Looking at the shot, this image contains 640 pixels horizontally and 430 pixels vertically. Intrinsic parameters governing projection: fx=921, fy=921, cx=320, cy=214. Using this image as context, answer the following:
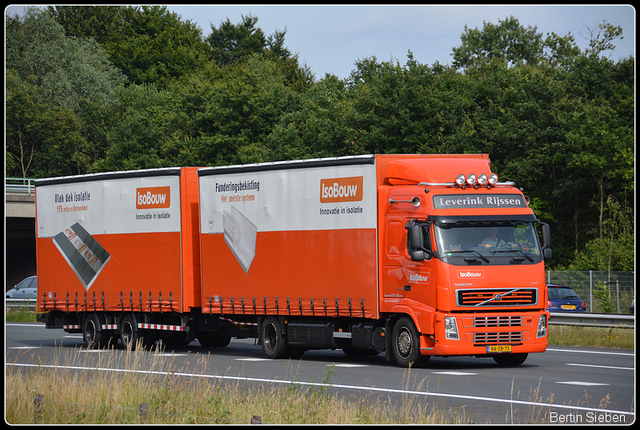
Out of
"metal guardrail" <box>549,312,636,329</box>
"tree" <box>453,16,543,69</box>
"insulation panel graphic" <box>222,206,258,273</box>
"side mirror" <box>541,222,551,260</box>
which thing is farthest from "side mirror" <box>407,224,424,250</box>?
"tree" <box>453,16,543,69</box>

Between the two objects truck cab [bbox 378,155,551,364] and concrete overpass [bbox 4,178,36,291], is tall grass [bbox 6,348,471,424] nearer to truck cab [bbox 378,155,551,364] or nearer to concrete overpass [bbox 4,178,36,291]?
truck cab [bbox 378,155,551,364]

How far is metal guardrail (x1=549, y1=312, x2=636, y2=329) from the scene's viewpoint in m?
22.1

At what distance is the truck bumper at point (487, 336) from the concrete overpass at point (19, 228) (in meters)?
32.9

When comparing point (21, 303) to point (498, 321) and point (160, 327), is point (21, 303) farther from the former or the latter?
point (498, 321)

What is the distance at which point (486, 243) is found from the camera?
1563 cm

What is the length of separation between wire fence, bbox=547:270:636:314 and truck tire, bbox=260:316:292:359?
55.8 feet

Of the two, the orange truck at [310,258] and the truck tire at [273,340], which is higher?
the orange truck at [310,258]

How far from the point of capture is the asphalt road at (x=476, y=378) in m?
10.7

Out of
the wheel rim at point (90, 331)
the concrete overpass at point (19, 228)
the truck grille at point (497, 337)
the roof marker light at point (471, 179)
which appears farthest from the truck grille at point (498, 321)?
the concrete overpass at point (19, 228)

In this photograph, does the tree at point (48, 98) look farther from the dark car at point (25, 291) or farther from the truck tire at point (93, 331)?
the truck tire at point (93, 331)

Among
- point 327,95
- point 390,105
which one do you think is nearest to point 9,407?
point 390,105

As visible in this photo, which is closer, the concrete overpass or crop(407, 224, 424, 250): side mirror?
crop(407, 224, 424, 250): side mirror

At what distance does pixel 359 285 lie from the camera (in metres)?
16.5

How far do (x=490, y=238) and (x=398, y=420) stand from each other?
7.30 m
